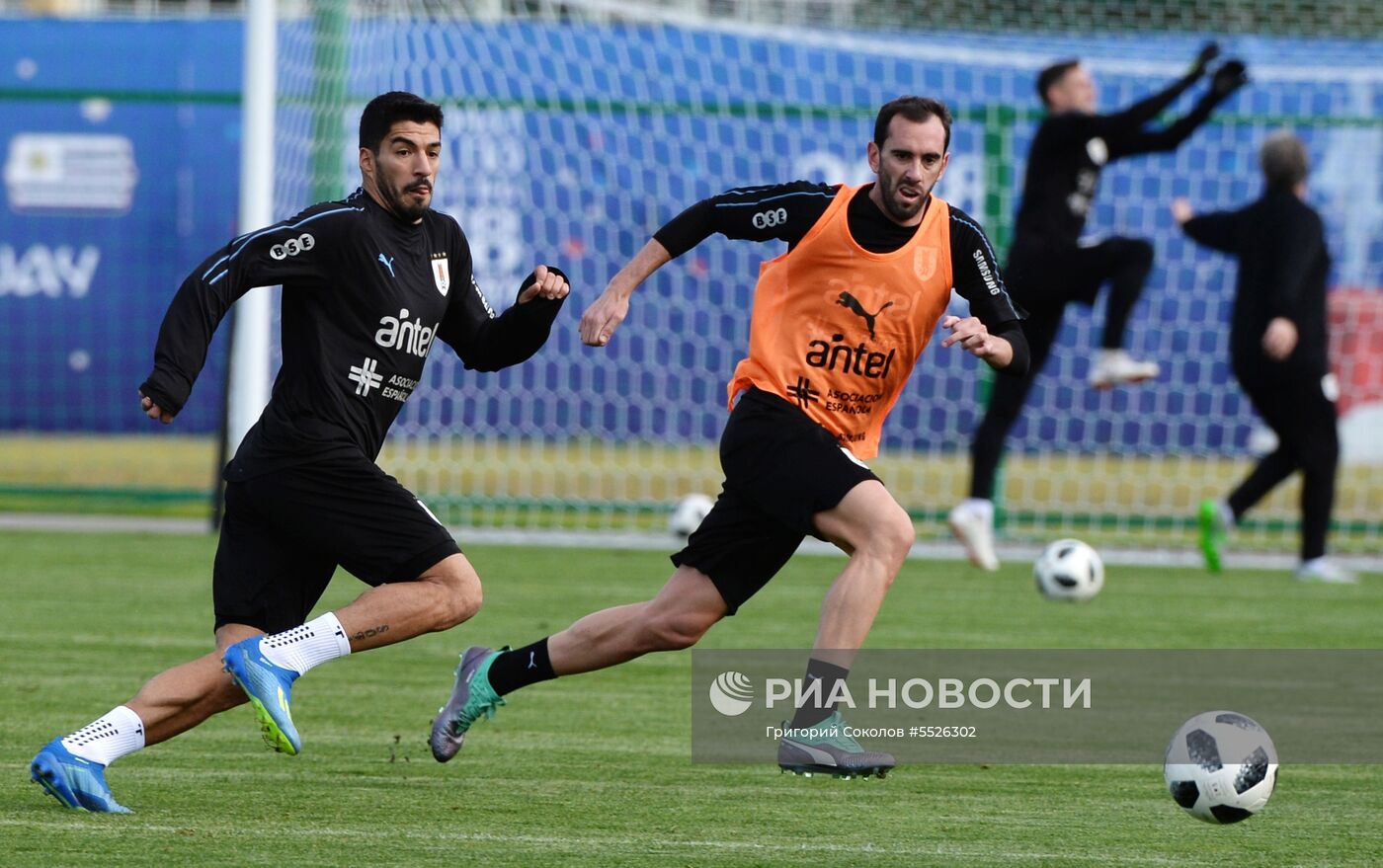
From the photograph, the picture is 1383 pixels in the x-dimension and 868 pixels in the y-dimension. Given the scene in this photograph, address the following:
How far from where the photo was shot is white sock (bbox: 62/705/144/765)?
495cm

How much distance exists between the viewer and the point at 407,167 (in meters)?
5.37

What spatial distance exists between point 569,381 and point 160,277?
4071mm

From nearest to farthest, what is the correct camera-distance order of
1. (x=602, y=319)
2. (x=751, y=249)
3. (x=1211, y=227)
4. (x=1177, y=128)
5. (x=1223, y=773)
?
1. (x=1223, y=773)
2. (x=602, y=319)
3. (x=1177, y=128)
4. (x=1211, y=227)
5. (x=751, y=249)

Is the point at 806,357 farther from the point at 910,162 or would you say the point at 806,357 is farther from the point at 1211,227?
the point at 1211,227

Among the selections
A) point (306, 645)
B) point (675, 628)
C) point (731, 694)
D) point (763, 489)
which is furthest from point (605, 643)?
point (731, 694)

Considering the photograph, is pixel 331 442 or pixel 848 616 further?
pixel 848 616

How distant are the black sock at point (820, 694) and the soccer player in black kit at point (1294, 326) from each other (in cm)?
631

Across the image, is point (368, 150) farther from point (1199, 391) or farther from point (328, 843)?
point (1199, 391)

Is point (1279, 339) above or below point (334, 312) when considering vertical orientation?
below

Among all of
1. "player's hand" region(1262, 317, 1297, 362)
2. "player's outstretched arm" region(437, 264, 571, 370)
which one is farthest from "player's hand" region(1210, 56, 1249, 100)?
"player's outstretched arm" region(437, 264, 571, 370)

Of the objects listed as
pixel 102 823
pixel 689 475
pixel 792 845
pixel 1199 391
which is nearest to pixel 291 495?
pixel 102 823

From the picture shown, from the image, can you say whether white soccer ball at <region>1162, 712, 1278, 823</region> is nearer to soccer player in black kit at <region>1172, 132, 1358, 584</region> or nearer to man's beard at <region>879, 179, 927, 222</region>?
man's beard at <region>879, 179, 927, 222</region>

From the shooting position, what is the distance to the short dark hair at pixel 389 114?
535 cm

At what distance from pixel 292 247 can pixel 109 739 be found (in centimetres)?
133
